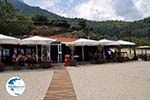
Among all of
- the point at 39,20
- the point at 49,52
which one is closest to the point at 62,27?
the point at 39,20

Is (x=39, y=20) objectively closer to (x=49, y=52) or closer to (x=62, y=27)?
(x=62, y=27)

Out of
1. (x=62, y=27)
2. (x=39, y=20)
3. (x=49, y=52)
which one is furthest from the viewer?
(x=39, y=20)

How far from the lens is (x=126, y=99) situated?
36.7ft

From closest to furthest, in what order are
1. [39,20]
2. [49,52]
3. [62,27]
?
[49,52] < [62,27] < [39,20]

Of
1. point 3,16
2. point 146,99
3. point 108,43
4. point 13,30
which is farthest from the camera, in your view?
point 13,30

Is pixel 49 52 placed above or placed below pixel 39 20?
below

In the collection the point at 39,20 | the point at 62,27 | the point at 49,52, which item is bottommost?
the point at 49,52

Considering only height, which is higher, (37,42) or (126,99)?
(37,42)

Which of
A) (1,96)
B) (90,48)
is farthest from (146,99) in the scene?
(90,48)

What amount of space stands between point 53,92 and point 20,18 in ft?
147

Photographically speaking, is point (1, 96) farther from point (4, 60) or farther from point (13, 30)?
point (13, 30)

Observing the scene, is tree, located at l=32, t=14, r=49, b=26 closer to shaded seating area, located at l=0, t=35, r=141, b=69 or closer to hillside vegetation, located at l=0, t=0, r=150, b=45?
hillside vegetation, located at l=0, t=0, r=150, b=45

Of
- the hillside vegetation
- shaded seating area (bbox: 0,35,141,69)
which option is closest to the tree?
the hillside vegetation

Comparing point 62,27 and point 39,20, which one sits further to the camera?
point 39,20
